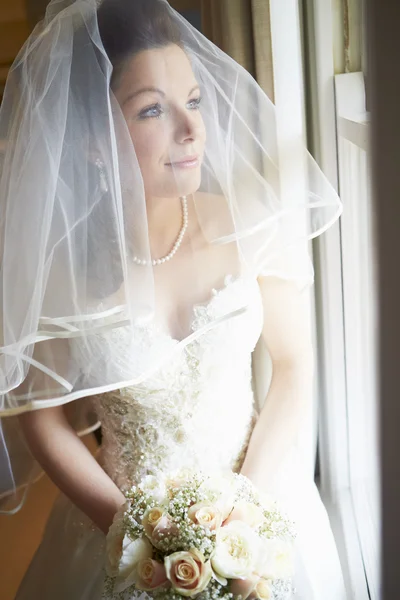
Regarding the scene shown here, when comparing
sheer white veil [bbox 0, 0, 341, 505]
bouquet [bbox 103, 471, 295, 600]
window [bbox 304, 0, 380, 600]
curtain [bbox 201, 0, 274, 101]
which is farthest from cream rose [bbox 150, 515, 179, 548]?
curtain [bbox 201, 0, 274, 101]

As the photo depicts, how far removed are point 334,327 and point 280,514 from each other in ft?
1.71

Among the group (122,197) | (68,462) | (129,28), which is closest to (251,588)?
(68,462)

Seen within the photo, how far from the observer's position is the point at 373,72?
561 mm

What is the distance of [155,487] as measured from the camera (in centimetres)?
107

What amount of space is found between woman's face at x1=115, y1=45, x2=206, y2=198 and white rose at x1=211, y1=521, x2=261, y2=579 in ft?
1.81

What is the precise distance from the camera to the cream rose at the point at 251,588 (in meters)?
0.93

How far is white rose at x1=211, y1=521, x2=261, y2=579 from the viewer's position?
0.92m

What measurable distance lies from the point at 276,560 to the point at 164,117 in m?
0.69

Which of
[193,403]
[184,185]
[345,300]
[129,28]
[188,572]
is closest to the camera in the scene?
[188,572]

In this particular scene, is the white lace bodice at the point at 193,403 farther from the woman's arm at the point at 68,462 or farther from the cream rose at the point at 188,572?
the cream rose at the point at 188,572

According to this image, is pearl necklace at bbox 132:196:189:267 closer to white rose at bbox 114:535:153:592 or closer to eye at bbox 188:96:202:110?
eye at bbox 188:96:202:110

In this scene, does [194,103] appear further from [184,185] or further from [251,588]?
[251,588]

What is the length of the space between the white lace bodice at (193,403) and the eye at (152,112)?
12.5 inches

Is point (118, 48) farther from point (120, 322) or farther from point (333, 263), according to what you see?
point (333, 263)
